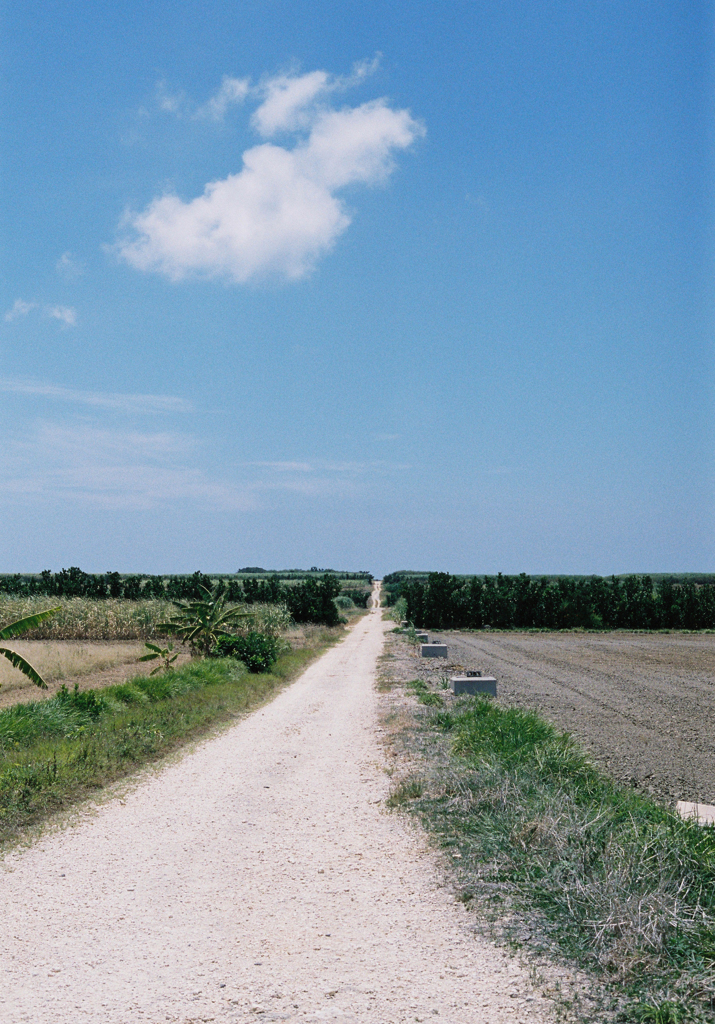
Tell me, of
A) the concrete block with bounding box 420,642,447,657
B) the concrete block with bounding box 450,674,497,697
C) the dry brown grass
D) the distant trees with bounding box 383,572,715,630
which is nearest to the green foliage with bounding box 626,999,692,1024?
the concrete block with bounding box 450,674,497,697

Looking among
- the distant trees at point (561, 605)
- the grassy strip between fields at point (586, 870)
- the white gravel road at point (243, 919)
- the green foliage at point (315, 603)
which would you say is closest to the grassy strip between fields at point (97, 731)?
the white gravel road at point (243, 919)

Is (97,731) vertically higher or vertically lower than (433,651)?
higher

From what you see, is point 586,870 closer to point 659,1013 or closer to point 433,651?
point 659,1013

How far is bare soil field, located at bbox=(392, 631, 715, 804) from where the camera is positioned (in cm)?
1131

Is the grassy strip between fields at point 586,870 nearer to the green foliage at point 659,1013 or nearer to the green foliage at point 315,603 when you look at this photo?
the green foliage at point 659,1013

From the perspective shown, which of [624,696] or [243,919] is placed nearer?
[243,919]

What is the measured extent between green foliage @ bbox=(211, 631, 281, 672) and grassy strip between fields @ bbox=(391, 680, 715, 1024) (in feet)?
44.6

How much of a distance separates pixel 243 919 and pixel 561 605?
194ft

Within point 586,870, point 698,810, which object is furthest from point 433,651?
point 586,870

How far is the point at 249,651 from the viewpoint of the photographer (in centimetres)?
2253

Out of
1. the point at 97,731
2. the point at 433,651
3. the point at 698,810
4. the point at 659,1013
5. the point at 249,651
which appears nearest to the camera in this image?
the point at 659,1013

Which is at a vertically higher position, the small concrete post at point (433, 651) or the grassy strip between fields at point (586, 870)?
the grassy strip between fields at point (586, 870)

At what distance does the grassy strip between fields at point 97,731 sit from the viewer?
8.32 m

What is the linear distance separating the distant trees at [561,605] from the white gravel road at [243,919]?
53.7 meters
